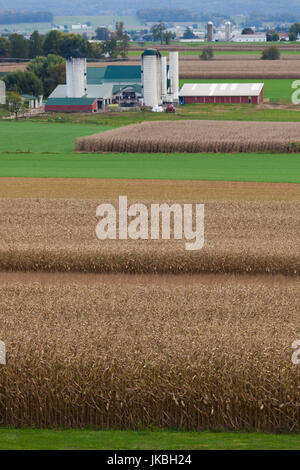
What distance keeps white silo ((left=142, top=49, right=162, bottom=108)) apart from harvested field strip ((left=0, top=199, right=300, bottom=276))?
280ft

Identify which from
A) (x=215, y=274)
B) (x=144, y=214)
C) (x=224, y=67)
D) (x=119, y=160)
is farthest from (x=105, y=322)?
(x=224, y=67)

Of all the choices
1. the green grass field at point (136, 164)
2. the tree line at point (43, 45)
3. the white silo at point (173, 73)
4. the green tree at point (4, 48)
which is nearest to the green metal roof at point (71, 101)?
the white silo at point (173, 73)

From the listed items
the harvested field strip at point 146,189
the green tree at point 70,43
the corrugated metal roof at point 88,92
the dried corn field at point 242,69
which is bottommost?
the dried corn field at point 242,69

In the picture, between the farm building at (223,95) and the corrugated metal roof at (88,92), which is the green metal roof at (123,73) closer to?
the corrugated metal roof at (88,92)

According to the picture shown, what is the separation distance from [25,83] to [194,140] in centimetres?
6645

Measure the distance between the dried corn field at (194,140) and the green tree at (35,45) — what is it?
116725mm

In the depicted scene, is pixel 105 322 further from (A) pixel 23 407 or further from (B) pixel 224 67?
(B) pixel 224 67

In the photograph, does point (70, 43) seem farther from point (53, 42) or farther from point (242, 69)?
point (242, 69)

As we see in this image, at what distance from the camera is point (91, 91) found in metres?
126

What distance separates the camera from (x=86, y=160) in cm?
6694

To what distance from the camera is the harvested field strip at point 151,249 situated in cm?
3098

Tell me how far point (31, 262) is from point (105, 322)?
10.5 metres

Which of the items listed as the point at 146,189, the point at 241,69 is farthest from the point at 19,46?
the point at 146,189

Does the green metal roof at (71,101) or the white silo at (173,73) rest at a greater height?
the white silo at (173,73)
